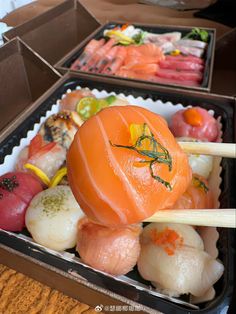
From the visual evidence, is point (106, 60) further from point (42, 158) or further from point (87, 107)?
point (42, 158)

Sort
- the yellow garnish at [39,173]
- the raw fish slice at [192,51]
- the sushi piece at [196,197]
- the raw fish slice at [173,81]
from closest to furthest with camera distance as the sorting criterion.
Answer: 1. the sushi piece at [196,197]
2. the yellow garnish at [39,173]
3. the raw fish slice at [173,81]
4. the raw fish slice at [192,51]

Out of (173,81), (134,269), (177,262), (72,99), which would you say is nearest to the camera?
(177,262)

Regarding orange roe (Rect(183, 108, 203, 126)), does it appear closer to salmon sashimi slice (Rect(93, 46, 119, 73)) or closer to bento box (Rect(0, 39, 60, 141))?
bento box (Rect(0, 39, 60, 141))

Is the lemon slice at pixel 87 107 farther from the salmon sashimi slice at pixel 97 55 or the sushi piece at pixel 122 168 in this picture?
the sushi piece at pixel 122 168

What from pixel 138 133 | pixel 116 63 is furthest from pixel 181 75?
pixel 138 133

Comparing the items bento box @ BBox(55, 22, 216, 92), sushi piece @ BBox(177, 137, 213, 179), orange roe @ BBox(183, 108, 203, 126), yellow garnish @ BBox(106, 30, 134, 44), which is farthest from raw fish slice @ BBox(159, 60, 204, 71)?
sushi piece @ BBox(177, 137, 213, 179)

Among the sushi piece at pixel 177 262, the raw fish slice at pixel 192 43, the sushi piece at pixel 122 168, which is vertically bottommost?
the sushi piece at pixel 177 262

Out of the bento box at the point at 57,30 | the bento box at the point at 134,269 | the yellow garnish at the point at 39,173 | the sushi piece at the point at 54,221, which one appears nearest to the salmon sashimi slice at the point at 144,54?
the bento box at the point at 57,30
